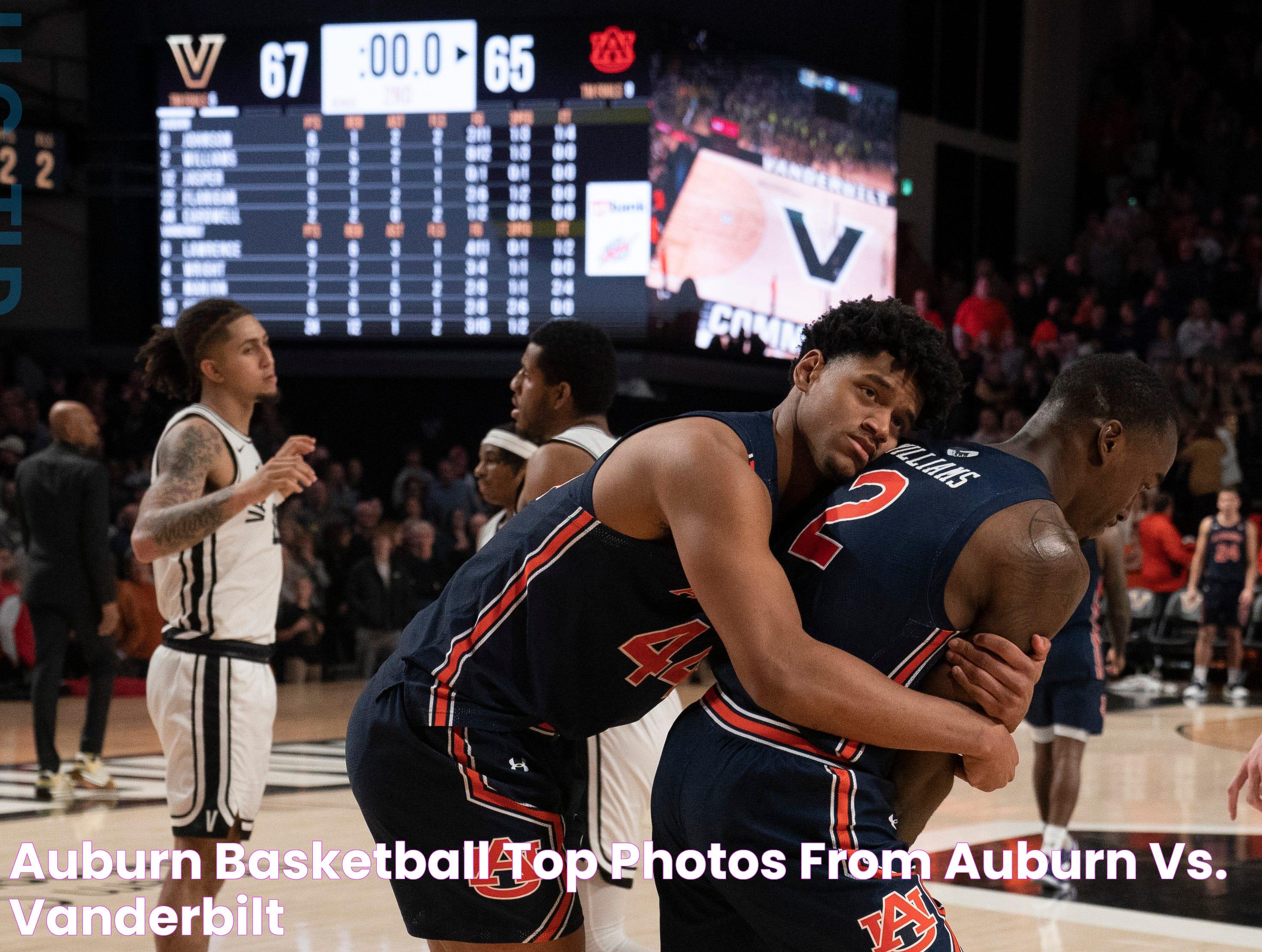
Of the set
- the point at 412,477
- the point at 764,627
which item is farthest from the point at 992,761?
the point at 412,477

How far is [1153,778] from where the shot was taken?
27.9ft

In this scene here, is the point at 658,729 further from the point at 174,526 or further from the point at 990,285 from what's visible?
the point at 990,285

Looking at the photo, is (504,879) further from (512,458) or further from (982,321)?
(982,321)

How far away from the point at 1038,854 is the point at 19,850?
153 inches

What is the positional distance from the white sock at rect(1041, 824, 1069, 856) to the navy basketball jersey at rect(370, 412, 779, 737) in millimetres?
3572

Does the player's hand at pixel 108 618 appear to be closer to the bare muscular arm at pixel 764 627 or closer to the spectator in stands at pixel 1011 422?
the bare muscular arm at pixel 764 627

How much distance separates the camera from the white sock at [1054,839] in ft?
19.4

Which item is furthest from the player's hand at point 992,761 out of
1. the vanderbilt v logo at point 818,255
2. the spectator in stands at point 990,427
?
the spectator in stands at point 990,427

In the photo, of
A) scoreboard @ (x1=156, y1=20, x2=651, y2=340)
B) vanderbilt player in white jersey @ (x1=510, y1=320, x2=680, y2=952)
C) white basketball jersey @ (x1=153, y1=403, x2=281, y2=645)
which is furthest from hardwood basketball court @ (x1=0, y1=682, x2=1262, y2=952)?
scoreboard @ (x1=156, y1=20, x2=651, y2=340)

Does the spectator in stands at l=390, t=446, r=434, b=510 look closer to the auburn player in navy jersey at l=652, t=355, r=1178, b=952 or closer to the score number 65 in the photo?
the score number 65

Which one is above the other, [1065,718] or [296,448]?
[296,448]

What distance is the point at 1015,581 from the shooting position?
89.8 inches

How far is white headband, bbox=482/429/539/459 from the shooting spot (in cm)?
495

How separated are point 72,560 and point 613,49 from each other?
18.1 ft
